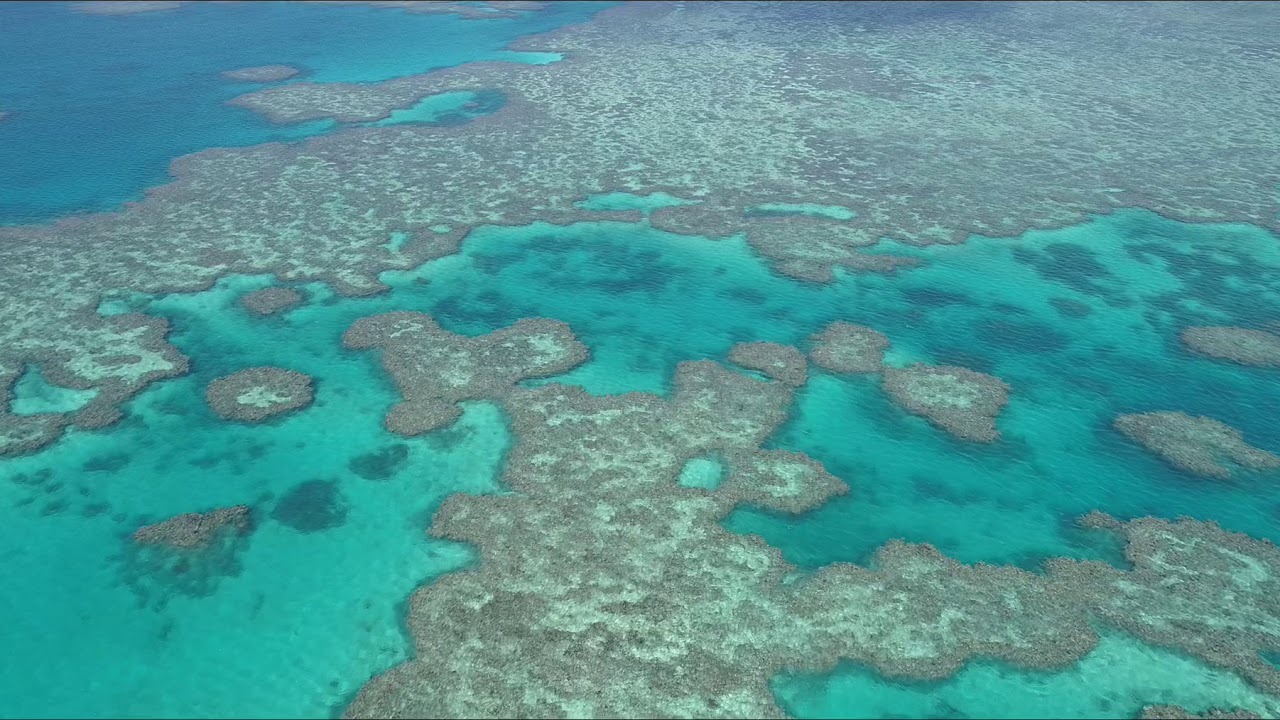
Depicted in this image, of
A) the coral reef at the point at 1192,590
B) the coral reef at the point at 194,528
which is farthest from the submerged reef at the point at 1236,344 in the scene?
the coral reef at the point at 194,528

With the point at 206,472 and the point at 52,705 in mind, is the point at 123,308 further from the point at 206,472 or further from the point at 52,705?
the point at 52,705

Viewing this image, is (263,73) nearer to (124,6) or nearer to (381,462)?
(124,6)

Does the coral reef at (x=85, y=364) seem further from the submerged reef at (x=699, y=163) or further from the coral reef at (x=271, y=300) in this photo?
Result: the coral reef at (x=271, y=300)

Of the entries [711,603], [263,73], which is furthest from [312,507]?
[263,73]

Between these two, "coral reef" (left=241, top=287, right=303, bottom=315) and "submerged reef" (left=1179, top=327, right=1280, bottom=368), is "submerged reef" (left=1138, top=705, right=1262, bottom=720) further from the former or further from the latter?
"coral reef" (left=241, top=287, right=303, bottom=315)

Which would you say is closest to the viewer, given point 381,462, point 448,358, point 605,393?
point 381,462

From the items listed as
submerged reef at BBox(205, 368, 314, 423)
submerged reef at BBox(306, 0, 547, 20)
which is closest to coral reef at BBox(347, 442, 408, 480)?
submerged reef at BBox(205, 368, 314, 423)

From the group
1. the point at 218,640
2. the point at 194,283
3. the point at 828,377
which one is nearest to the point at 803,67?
the point at 828,377
